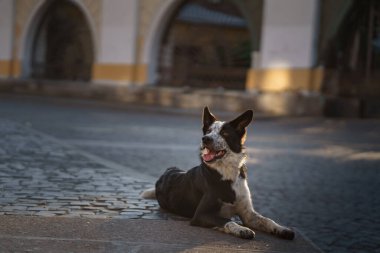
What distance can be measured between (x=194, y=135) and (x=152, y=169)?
495 cm

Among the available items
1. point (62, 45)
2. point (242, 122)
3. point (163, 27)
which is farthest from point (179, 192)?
point (62, 45)

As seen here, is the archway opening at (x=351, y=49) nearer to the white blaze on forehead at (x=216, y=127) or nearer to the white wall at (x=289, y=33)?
the white wall at (x=289, y=33)

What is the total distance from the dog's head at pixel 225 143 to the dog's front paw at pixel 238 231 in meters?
0.47

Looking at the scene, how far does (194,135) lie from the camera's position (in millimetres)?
13203

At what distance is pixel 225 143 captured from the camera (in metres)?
4.46

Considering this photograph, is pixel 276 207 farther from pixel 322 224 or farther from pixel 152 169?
pixel 152 169

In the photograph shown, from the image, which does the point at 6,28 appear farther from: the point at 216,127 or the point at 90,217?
the point at 216,127

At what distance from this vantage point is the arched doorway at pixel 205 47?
20.8 m

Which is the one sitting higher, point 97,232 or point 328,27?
point 328,27

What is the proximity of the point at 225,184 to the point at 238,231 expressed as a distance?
38 cm

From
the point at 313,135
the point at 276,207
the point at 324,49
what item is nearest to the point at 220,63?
the point at 324,49

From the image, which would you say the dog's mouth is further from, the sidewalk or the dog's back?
the sidewalk

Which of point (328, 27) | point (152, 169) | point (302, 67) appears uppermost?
point (328, 27)

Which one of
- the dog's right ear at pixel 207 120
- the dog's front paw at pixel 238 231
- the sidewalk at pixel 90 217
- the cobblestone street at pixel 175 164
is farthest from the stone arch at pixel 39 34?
the dog's front paw at pixel 238 231
